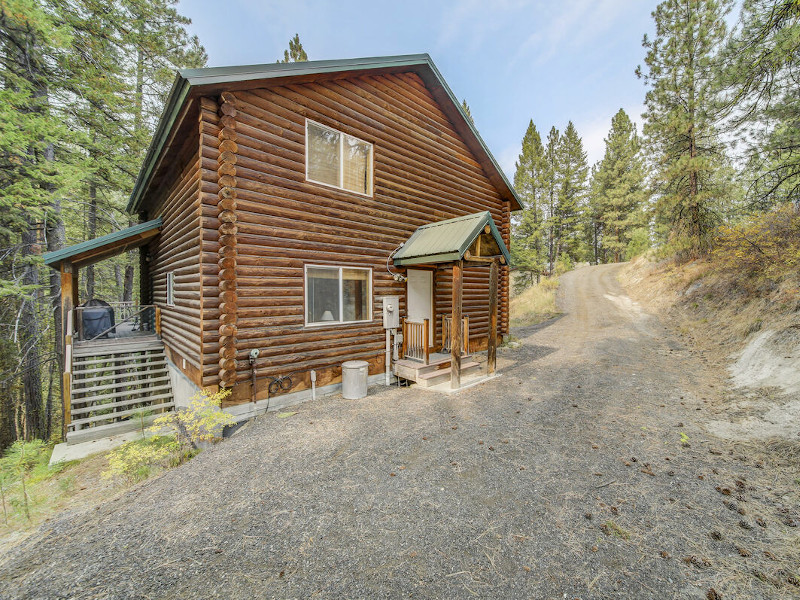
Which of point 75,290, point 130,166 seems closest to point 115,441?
point 75,290

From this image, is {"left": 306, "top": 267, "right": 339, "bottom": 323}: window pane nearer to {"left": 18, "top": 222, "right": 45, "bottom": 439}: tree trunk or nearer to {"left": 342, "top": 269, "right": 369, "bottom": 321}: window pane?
{"left": 342, "top": 269, "right": 369, "bottom": 321}: window pane

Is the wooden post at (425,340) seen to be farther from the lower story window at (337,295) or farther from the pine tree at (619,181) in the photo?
the pine tree at (619,181)

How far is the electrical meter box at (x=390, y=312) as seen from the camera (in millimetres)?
7895

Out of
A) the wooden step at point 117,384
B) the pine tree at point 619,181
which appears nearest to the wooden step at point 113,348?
the wooden step at point 117,384

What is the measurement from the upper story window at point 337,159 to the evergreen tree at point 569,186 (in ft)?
86.9

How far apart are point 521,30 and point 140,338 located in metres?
19.2

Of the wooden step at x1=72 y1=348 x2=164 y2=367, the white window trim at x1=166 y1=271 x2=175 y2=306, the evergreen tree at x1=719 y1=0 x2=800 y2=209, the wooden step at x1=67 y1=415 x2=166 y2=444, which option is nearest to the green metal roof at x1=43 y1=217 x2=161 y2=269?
the white window trim at x1=166 y1=271 x2=175 y2=306

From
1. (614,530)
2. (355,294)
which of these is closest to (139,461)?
(355,294)

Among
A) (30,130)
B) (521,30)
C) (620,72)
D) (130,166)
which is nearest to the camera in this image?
(30,130)

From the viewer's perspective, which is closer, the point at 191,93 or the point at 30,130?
the point at 191,93

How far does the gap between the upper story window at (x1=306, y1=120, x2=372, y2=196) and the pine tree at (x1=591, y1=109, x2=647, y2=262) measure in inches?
1150

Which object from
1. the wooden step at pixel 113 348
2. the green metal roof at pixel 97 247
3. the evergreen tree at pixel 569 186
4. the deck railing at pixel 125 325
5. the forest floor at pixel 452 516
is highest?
the evergreen tree at pixel 569 186

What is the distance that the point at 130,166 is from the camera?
12.3 metres

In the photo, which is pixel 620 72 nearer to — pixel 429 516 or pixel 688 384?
pixel 688 384
